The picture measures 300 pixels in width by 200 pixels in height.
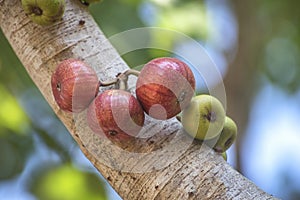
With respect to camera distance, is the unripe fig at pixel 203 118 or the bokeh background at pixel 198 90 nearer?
the unripe fig at pixel 203 118

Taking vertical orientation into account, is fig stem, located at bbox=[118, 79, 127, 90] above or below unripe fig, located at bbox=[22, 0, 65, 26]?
below

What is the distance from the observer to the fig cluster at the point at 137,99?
856 mm

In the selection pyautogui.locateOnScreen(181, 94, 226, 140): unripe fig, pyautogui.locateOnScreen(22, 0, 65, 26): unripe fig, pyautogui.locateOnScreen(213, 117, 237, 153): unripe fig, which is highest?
pyautogui.locateOnScreen(22, 0, 65, 26): unripe fig

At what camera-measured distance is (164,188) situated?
0.83 m

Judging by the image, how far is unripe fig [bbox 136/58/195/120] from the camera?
2.82ft

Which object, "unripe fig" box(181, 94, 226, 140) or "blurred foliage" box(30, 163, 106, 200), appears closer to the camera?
"unripe fig" box(181, 94, 226, 140)

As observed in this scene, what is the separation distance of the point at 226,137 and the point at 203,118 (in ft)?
0.25

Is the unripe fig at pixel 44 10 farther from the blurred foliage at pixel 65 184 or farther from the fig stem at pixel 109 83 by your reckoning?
the blurred foliage at pixel 65 184

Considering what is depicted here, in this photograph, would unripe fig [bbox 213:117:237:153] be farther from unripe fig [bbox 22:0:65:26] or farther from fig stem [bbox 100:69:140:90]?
unripe fig [bbox 22:0:65:26]

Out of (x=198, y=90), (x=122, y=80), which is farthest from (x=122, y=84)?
(x=198, y=90)

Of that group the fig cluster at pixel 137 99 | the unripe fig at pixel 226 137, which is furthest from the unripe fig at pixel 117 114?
the unripe fig at pixel 226 137

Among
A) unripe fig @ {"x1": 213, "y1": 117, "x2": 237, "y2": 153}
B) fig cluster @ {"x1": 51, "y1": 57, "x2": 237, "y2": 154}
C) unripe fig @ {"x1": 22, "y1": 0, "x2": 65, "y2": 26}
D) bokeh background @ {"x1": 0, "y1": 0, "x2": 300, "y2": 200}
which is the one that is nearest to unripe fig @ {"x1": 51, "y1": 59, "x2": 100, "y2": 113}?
fig cluster @ {"x1": 51, "y1": 57, "x2": 237, "y2": 154}

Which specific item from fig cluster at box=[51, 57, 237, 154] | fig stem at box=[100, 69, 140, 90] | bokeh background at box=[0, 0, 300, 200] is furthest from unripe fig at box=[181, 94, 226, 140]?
bokeh background at box=[0, 0, 300, 200]

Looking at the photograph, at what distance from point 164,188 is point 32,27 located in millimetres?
397
